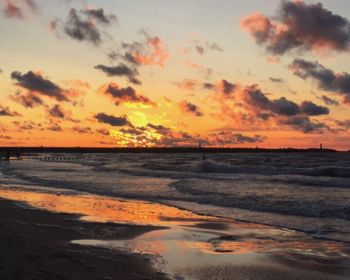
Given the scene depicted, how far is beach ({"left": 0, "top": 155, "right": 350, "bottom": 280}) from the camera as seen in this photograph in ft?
25.6

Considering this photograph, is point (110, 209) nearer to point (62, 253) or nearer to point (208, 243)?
point (208, 243)

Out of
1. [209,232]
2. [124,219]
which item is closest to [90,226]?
[124,219]

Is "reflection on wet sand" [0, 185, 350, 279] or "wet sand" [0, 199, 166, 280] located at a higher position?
"wet sand" [0, 199, 166, 280]

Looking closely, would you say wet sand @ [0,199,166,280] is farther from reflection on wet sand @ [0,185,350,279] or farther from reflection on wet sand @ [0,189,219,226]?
reflection on wet sand @ [0,189,219,226]

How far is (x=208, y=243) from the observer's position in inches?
420

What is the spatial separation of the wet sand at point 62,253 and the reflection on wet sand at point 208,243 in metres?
0.52

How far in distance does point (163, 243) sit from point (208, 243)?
1.05 m

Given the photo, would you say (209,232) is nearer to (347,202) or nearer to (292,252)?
(292,252)

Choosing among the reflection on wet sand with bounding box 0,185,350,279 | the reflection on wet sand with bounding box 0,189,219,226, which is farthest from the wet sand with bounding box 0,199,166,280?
the reflection on wet sand with bounding box 0,189,219,226

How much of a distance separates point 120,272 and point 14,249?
239cm

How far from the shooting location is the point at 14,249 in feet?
28.6

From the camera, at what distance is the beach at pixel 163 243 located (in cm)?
780

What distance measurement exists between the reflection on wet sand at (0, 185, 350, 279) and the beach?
20mm

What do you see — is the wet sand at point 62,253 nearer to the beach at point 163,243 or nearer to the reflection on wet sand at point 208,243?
the beach at point 163,243
